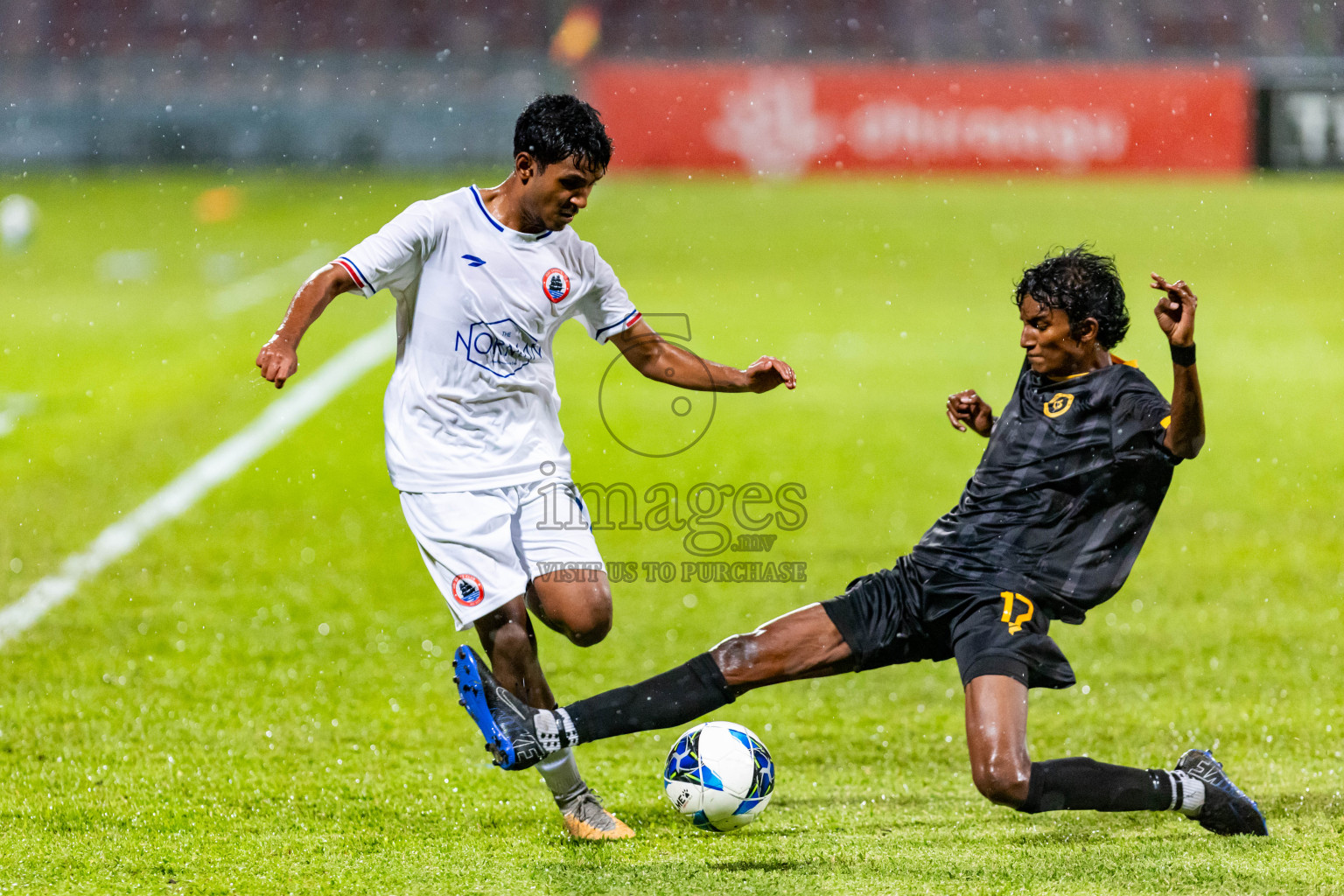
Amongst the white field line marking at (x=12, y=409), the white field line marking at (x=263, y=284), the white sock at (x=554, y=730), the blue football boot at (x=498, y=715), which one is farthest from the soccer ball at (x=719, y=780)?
the white field line marking at (x=263, y=284)

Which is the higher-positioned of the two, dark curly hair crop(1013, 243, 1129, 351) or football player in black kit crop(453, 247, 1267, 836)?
dark curly hair crop(1013, 243, 1129, 351)

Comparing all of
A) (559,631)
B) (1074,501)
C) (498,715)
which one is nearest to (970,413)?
(1074,501)

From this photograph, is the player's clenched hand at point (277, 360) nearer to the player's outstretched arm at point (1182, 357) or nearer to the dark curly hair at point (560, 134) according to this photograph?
the dark curly hair at point (560, 134)

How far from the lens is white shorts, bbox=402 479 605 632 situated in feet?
13.6

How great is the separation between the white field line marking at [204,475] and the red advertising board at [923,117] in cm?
1147

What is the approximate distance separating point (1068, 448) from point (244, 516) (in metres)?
5.84

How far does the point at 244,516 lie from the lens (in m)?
8.78

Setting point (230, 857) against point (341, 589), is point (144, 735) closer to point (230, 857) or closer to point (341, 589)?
point (230, 857)

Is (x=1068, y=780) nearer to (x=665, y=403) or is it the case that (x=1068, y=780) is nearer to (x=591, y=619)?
(x=591, y=619)

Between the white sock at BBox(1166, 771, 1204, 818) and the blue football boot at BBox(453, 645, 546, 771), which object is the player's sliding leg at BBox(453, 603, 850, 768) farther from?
the white sock at BBox(1166, 771, 1204, 818)

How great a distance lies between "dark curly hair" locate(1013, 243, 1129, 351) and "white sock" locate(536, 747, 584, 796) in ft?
5.83

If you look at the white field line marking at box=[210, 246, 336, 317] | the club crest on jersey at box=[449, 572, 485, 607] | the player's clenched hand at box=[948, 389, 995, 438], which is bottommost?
the club crest on jersey at box=[449, 572, 485, 607]

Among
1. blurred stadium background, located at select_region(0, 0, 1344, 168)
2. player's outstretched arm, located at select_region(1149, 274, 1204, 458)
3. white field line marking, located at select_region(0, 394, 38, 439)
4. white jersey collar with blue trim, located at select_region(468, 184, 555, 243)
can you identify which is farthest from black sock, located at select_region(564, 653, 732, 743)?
blurred stadium background, located at select_region(0, 0, 1344, 168)

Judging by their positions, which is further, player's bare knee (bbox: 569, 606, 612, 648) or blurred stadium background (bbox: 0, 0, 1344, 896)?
blurred stadium background (bbox: 0, 0, 1344, 896)
